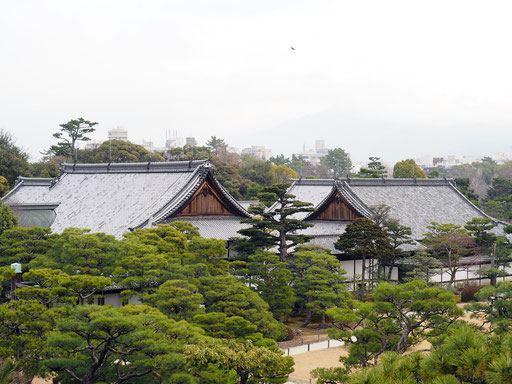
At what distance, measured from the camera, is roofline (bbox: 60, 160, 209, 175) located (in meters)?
33.7

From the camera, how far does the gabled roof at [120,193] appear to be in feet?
102

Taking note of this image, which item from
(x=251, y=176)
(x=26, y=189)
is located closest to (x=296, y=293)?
(x=26, y=189)

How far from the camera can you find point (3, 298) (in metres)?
23.8

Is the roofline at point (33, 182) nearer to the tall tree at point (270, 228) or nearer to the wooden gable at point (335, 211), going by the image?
the wooden gable at point (335, 211)

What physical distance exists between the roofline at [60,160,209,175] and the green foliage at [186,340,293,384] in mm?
17043

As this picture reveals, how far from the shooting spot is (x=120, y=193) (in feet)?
114

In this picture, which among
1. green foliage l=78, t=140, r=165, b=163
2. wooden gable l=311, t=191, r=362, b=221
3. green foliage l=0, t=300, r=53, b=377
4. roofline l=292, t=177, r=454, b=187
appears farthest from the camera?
green foliage l=78, t=140, r=165, b=163

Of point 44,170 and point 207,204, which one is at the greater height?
point 44,170

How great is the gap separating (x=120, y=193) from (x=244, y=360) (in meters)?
21.0

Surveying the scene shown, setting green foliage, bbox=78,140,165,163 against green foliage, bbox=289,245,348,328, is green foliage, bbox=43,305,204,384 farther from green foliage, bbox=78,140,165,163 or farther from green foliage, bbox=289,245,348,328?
green foliage, bbox=78,140,165,163

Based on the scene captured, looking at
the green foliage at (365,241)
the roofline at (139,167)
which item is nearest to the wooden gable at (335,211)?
the green foliage at (365,241)

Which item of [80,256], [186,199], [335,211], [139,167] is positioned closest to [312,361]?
[80,256]

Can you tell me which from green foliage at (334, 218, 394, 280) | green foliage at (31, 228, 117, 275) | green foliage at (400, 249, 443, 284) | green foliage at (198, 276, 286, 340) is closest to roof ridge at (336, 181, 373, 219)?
green foliage at (400, 249, 443, 284)

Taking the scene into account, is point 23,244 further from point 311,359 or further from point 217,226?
point 311,359
